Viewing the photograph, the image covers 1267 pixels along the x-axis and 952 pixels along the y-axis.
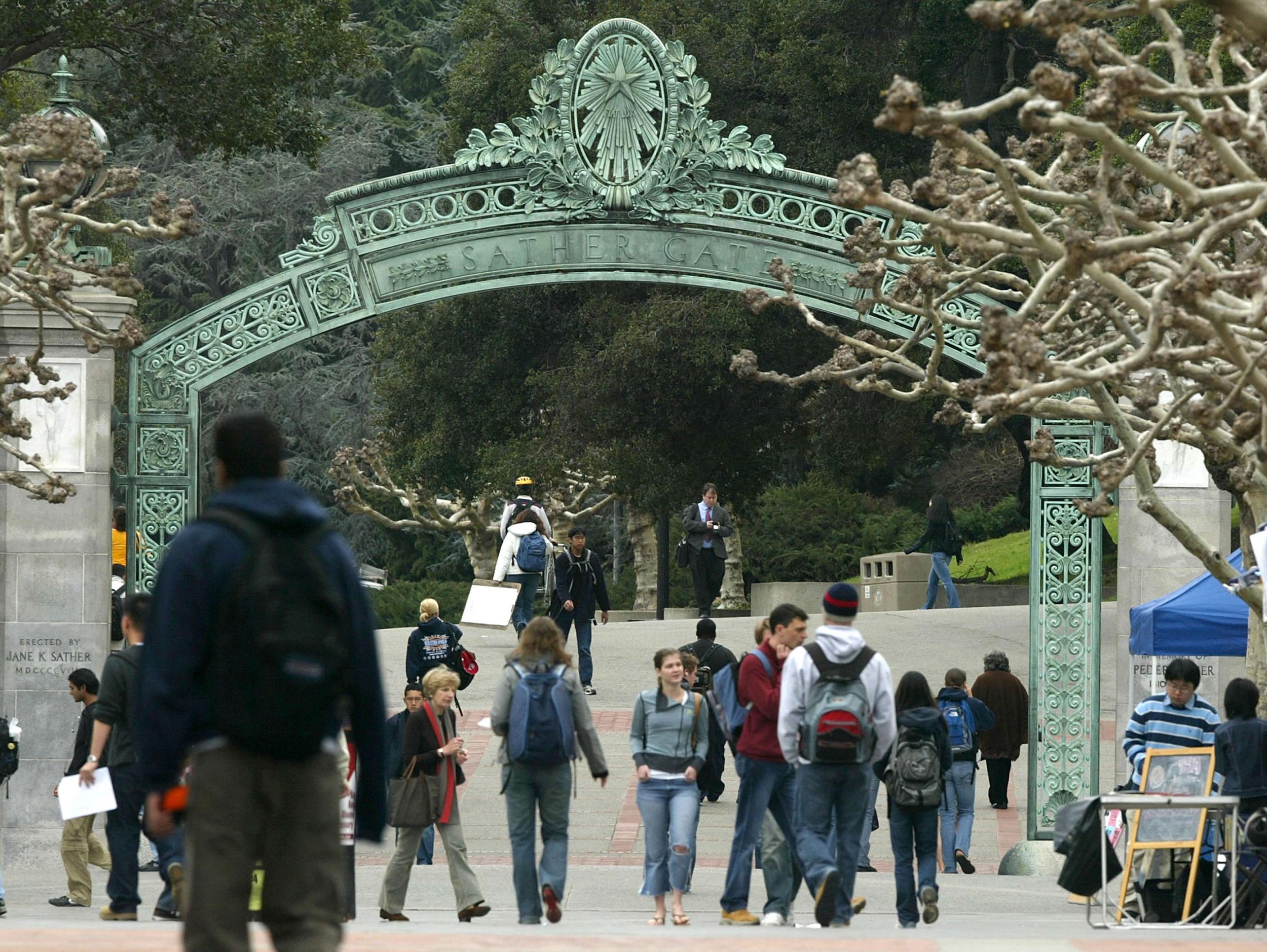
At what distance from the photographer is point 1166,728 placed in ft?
35.7

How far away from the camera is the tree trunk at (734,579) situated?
38.2 metres

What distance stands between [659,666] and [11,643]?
566 cm

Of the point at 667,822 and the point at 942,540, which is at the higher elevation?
the point at 942,540

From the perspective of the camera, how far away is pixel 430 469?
3244 centimetres

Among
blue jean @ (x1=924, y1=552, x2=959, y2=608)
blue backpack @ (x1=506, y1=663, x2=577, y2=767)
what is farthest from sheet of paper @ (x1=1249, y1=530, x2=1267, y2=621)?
blue jean @ (x1=924, y1=552, x2=959, y2=608)

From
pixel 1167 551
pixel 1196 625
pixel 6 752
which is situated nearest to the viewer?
pixel 6 752

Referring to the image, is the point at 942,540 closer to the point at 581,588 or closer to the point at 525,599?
the point at 525,599

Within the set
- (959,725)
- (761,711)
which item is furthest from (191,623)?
(959,725)

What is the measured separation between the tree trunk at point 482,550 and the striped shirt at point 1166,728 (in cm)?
3038

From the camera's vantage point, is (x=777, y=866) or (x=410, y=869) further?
(x=410, y=869)

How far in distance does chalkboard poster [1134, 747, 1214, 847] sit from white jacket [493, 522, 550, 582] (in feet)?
30.9

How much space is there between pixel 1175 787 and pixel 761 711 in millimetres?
2216

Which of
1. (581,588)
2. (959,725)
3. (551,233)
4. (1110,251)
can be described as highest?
(551,233)

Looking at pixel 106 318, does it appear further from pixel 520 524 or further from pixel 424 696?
pixel 520 524
